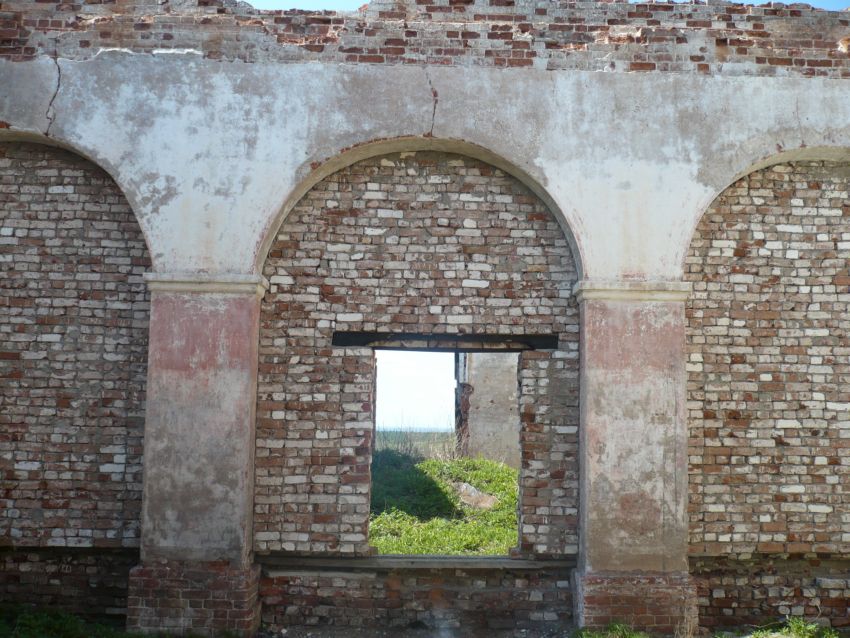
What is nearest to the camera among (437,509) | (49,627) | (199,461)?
(49,627)

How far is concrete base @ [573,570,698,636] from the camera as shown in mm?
5477

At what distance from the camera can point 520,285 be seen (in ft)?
19.9

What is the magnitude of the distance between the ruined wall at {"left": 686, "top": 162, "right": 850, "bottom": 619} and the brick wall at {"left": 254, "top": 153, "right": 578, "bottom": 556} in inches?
40.7

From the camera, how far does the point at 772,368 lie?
6.01 meters

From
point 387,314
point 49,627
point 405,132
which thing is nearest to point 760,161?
point 405,132

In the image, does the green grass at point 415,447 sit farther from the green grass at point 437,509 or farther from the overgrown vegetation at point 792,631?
the overgrown vegetation at point 792,631

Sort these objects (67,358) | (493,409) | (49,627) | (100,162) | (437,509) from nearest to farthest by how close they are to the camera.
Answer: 1. (49,627)
2. (100,162)
3. (67,358)
4. (437,509)
5. (493,409)

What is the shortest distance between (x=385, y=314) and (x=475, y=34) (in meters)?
2.30

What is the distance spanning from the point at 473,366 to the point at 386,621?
864 centimetres

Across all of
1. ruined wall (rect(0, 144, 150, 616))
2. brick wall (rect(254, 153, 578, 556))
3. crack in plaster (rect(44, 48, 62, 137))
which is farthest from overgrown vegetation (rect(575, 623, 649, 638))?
crack in plaster (rect(44, 48, 62, 137))

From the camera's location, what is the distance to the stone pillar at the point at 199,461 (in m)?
5.49

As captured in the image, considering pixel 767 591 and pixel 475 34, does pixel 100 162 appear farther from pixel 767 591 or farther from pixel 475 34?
pixel 767 591

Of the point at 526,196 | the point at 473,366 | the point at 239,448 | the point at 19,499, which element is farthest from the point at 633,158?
the point at 473,366

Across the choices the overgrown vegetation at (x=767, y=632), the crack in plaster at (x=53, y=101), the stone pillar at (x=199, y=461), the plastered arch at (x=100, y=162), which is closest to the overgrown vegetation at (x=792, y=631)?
the overgrown vegetation at (x=767, y=632)
